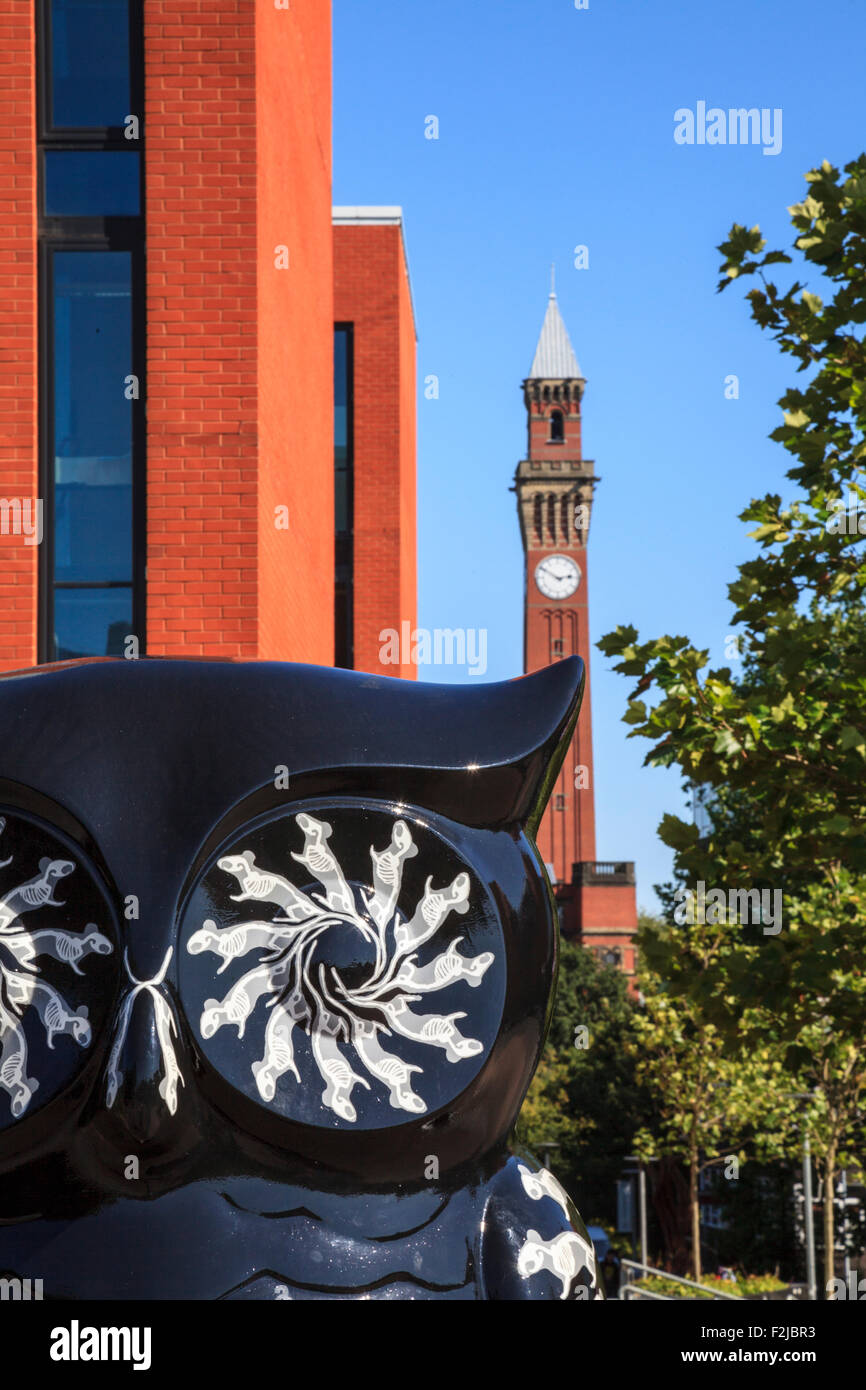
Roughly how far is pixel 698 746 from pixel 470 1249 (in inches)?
213

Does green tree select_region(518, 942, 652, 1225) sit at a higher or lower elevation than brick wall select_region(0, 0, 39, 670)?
lower

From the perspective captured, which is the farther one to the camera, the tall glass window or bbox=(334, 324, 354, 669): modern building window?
bbox=(334, 324, 354, 669): modern building window

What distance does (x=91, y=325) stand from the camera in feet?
27.8

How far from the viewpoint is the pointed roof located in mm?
88688

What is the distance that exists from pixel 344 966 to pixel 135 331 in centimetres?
762

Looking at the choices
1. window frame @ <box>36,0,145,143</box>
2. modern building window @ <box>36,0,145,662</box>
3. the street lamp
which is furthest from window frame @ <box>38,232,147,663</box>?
the street lamp

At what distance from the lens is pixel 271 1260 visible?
1.27 metres

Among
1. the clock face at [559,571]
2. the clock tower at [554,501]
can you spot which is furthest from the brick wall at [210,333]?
the clock face at [559,571]

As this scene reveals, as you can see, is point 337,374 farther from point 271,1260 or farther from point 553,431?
point 553,431

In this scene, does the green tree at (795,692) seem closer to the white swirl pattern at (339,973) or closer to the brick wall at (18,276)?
the brick wall at (18,276)

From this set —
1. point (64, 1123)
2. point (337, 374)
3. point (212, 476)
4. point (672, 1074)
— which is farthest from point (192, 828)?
point (672, 1074)

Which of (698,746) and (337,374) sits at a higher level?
(337,374)

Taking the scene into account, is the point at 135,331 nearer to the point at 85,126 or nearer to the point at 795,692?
the point at 85,126

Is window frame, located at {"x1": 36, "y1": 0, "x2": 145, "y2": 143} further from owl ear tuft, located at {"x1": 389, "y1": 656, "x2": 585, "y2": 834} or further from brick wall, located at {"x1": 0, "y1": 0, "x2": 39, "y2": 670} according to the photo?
owl ear tuft, located at {"x1": 389, "y1": 656, "x2": 585, "y2": 834}
